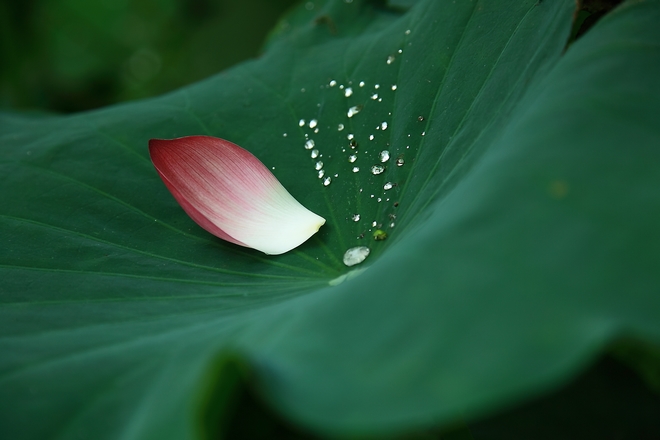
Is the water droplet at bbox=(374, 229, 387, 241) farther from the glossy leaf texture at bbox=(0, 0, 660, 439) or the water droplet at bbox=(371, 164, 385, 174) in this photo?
the water droplet at bbox=(371, 164, 385, 174)

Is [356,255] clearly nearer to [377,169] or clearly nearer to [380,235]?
[380,235]

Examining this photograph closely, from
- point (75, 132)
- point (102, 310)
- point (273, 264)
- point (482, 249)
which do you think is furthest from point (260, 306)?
point (75, 132)

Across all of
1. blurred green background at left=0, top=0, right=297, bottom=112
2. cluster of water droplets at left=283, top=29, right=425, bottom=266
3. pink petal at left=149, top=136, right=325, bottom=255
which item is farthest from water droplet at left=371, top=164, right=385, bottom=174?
blurred green background at left=0, top=0, right=297, bottom=112

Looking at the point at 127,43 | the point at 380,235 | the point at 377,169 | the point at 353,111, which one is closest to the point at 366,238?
the point at 380,235

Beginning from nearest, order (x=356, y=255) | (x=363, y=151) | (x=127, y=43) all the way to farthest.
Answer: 1. (x=356, y=255)
2. (x=363, y=151)
3. (x=127, y=43)

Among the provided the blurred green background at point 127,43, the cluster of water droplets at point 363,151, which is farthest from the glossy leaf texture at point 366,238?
the blurred green background at point 127,43

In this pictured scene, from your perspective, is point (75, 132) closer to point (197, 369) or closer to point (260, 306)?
point (260, 306)
